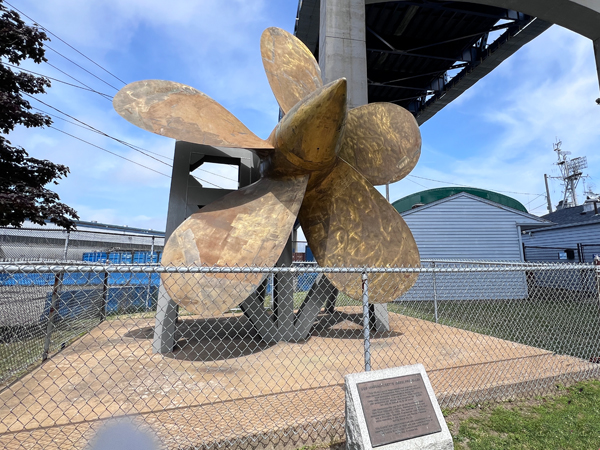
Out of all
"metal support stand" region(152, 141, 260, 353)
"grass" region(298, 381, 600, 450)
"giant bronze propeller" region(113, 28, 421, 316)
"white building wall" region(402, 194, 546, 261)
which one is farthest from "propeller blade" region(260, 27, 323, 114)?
"white building wall" region(402, 194, 546, 261)

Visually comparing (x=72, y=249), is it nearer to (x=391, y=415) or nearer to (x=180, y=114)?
(x=180, y=114)

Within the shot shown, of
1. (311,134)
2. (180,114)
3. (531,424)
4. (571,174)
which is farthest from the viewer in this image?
(571,174)

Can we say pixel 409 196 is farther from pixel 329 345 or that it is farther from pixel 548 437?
pixel 548 437

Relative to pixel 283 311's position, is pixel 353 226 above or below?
above

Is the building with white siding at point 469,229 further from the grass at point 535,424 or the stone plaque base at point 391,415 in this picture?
the stone plaque base at point 391,415

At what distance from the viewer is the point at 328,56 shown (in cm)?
851

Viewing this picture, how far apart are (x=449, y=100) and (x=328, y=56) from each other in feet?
43.6

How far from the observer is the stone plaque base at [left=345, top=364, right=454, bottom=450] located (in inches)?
91.7

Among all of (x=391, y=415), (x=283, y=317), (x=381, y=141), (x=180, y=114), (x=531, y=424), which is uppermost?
(x=381, y=141)

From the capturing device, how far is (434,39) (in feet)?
48.9

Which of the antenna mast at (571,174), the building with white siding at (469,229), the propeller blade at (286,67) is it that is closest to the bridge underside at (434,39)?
the building with white siding at (469,229)

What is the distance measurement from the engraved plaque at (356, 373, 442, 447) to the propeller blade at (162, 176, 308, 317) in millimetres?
1606

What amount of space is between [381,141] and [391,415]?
4.10 m

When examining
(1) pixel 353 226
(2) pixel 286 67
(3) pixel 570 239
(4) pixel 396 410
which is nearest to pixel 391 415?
(4) pixel 396 410
